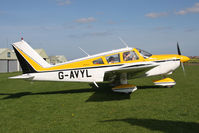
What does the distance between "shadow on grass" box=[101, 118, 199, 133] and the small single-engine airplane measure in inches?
137

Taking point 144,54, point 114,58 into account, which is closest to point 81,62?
point 114,58

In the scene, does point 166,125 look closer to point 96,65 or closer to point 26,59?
point 96,65

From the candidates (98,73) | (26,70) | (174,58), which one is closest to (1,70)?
(26,70)

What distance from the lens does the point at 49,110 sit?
6.35 metres

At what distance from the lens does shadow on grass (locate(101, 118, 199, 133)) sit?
4.02 m

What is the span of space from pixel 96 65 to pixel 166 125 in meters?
4.98

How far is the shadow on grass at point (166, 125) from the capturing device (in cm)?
402

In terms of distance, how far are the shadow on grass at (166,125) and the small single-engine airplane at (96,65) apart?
3.48 m

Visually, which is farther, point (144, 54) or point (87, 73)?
point (144, 54)

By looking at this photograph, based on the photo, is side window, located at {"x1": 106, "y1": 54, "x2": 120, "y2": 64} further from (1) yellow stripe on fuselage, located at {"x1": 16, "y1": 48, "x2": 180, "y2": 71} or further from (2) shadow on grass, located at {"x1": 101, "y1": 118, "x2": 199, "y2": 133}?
(2) shadow on grass, located at {"x1": 101, "y1": 118, "x2": 199, "y2": 133}

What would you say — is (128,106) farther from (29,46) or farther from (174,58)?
(29,46)

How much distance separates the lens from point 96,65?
343 inches

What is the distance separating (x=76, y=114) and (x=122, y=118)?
158cm

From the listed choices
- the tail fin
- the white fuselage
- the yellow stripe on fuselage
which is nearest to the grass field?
the white fuselage
